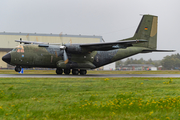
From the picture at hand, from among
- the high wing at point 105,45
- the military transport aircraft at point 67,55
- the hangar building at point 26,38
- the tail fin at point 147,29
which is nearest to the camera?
the high wing at point 105,45

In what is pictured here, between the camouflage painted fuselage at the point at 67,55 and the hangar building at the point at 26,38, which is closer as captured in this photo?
the camouflage painted fuselage at the point at 67,55

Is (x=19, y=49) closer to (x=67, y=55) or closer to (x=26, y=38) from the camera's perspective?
(x=67, y=55)

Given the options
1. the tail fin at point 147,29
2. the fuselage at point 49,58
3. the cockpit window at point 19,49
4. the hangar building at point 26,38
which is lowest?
the fuselage at point 49,58

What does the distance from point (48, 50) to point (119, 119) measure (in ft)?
76.0

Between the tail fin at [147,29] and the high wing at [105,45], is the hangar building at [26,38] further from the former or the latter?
the high wing at [105,45]

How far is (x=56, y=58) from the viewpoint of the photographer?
28.8 m

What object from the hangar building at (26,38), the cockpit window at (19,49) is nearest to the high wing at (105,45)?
the cockpit window at (19,49)

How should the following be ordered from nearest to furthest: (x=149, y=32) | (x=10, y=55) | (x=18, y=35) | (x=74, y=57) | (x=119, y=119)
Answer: (x=119, y=119), (x=10, y=55), (x=74, y=57), (x=149, y=32), (x=18, y=35)

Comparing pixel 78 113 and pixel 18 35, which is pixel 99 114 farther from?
pixel 18 35

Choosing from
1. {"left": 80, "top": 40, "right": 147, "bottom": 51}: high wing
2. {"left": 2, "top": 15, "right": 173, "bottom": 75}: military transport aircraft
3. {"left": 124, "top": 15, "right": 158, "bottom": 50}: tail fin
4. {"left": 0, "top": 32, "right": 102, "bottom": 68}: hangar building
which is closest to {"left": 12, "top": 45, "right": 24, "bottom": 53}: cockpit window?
{"left": 2, "top": 15, "right": 173, "bottom": 75}: military transport aircraft

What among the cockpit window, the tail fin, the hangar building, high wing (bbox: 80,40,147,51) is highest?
the hangar building

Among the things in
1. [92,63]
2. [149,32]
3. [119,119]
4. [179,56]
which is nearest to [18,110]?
[119,119]

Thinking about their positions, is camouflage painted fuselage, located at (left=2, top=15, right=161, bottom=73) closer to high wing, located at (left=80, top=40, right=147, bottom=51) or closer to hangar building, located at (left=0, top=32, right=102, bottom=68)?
high wing, located at (left=80, top=40, right=147, bottom=51)

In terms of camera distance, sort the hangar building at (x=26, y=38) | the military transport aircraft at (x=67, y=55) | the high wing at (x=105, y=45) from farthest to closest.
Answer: the hangar building at (x=26, y=38) < the military transport aircraft at (x=67, y=55) < the high wing at (x=105, y=45)
